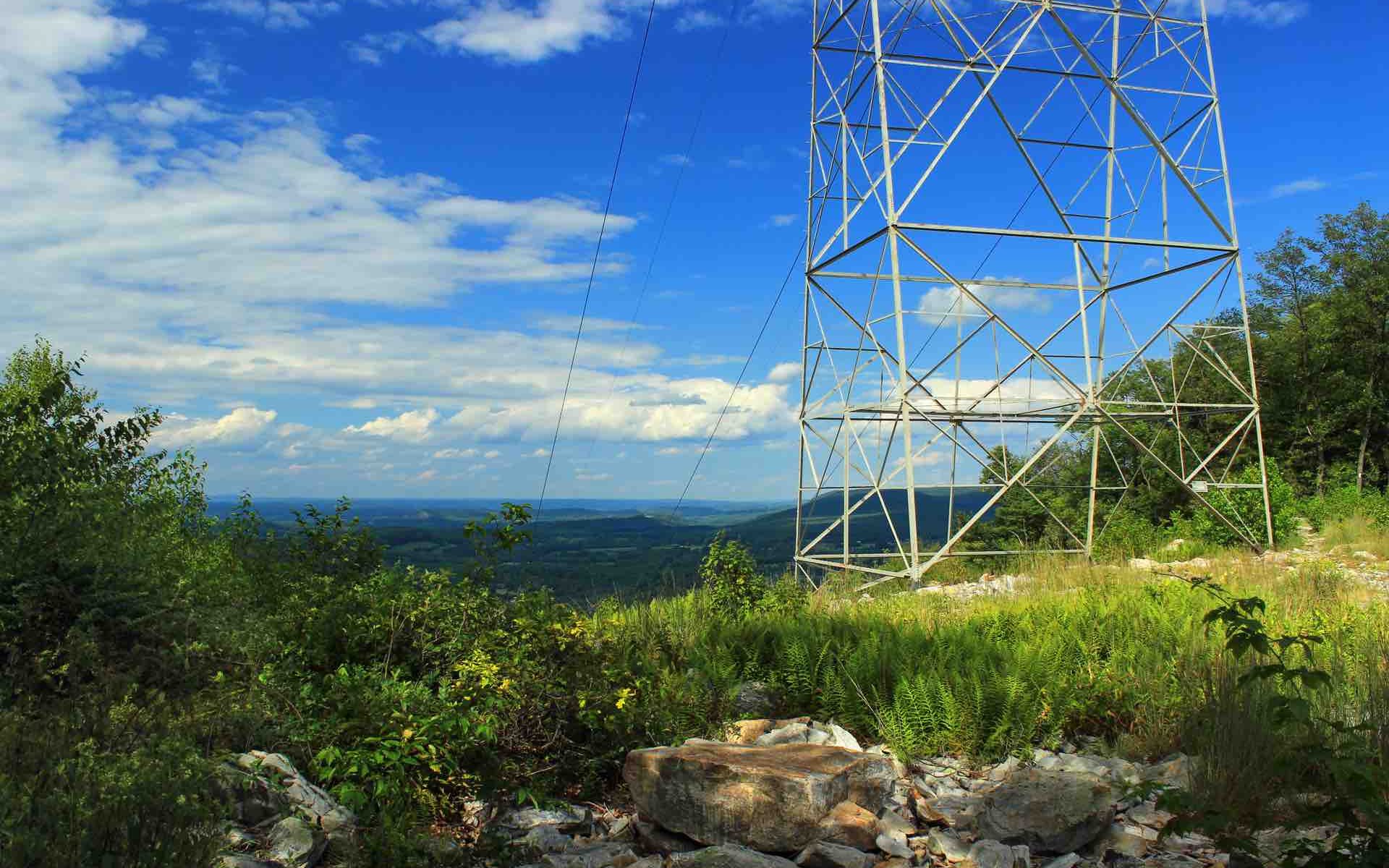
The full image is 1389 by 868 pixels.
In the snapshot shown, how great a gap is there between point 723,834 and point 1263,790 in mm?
2908

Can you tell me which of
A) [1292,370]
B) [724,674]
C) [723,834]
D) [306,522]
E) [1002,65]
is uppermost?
[1002,65]

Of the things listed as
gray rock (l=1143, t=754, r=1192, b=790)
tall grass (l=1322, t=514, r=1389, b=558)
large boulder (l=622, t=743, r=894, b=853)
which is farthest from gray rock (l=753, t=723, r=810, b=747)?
tall grass (l=1322, t=514, r=1389, b=558)

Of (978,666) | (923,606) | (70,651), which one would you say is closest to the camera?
(70,651)

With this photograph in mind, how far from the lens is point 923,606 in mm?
10180

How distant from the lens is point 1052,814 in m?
4.79

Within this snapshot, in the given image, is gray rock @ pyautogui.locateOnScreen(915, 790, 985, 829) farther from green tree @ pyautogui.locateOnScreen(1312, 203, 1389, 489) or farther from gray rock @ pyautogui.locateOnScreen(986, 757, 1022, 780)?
green tree @ pyautogui.locateOnScreen(1312, 203, 1389, 489)

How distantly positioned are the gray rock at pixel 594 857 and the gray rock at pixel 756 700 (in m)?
2.17

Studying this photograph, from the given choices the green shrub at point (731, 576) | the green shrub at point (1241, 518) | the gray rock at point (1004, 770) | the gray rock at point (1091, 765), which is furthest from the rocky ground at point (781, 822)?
the green shrub at point (1241, 518)

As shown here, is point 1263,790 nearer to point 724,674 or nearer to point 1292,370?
point 724,674

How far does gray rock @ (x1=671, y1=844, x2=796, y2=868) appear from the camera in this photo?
14.0ft

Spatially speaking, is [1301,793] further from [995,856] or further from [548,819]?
[548,819]

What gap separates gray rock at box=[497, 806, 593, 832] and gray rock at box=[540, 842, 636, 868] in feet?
0.77

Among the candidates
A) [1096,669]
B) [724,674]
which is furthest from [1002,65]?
[724,674]

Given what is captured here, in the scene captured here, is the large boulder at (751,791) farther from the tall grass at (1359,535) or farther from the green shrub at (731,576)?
the tall grass at (1359,535)
